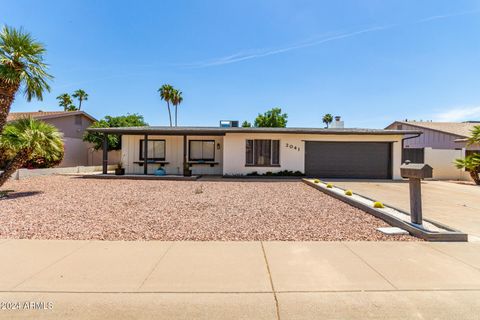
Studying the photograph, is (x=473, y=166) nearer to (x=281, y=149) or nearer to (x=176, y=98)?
(x=281, y=149)

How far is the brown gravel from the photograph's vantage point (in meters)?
5.23

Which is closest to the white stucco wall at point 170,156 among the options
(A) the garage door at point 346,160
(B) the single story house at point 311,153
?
(B) the single story house at point 311,153

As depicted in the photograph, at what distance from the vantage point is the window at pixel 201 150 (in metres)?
Answer: 17.2

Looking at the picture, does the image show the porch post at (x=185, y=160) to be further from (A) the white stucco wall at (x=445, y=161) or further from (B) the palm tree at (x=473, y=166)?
(B) the palm tree at (x=473, y=166)

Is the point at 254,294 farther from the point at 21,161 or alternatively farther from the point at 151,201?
the point at 21,161

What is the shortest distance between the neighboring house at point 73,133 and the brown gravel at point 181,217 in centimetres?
1312

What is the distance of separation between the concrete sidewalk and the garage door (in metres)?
11.5

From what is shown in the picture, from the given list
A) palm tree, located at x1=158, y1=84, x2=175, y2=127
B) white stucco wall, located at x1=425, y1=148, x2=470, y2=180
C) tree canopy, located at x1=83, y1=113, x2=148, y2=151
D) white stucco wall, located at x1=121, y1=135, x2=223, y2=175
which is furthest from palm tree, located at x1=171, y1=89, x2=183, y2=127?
white stucco wall, located at x1=425, y1=148, x2=470, y2=180

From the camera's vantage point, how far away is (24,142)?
367 inches

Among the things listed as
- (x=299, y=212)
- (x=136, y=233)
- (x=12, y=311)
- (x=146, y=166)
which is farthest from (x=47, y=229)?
(x=146, y=166)

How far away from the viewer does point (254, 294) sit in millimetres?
3074

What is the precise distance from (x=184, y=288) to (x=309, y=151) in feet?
46.3

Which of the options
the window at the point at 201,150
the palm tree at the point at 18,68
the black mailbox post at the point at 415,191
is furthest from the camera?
the window at the point at 201,150

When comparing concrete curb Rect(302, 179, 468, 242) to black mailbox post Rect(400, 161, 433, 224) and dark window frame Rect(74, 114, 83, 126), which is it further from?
dark window frame Rect(74, 114, 83, 126)
